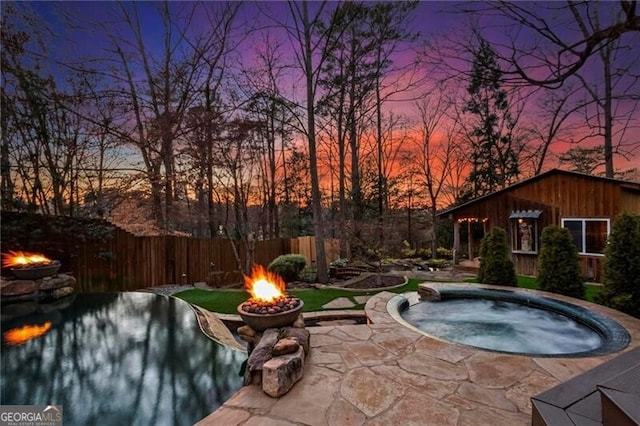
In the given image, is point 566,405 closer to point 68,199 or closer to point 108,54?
point 68,199

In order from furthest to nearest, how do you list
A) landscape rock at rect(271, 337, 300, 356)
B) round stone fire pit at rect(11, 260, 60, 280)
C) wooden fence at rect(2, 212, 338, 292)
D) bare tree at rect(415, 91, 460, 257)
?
bare tree at rect(415, 91, 460, 257) → wooden fence at rect(2, 212, 338, 292) → round stone fire pit at rect(11, 260, 60, 280) → landscape rock at rect(271, 337, 300, 356)

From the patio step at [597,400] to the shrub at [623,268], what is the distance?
3015mm

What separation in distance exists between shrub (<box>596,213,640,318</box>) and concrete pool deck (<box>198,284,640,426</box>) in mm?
1223

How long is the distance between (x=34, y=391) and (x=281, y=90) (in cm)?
1100

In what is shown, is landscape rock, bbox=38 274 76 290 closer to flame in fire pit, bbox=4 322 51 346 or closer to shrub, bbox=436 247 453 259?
flame in fire pit, bbox=4 322 51 346

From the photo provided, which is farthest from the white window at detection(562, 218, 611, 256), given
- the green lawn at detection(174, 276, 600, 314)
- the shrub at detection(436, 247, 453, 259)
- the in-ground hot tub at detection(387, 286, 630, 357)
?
the shrub at detection(436, 247, 453, 259)

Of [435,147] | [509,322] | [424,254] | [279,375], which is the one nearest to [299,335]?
[279,375]

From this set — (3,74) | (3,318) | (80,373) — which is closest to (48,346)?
(80,373)

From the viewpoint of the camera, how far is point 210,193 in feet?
33.5

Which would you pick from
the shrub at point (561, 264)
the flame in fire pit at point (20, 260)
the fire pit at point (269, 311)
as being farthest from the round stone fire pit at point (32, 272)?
the shrub at point (561, 264)

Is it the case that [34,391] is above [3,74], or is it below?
below

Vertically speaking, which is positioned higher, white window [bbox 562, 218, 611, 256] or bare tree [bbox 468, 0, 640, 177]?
bare tree [bbox 468, 0, 640, 177]

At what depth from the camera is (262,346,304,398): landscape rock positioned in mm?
2500

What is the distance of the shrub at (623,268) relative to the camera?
467cm
